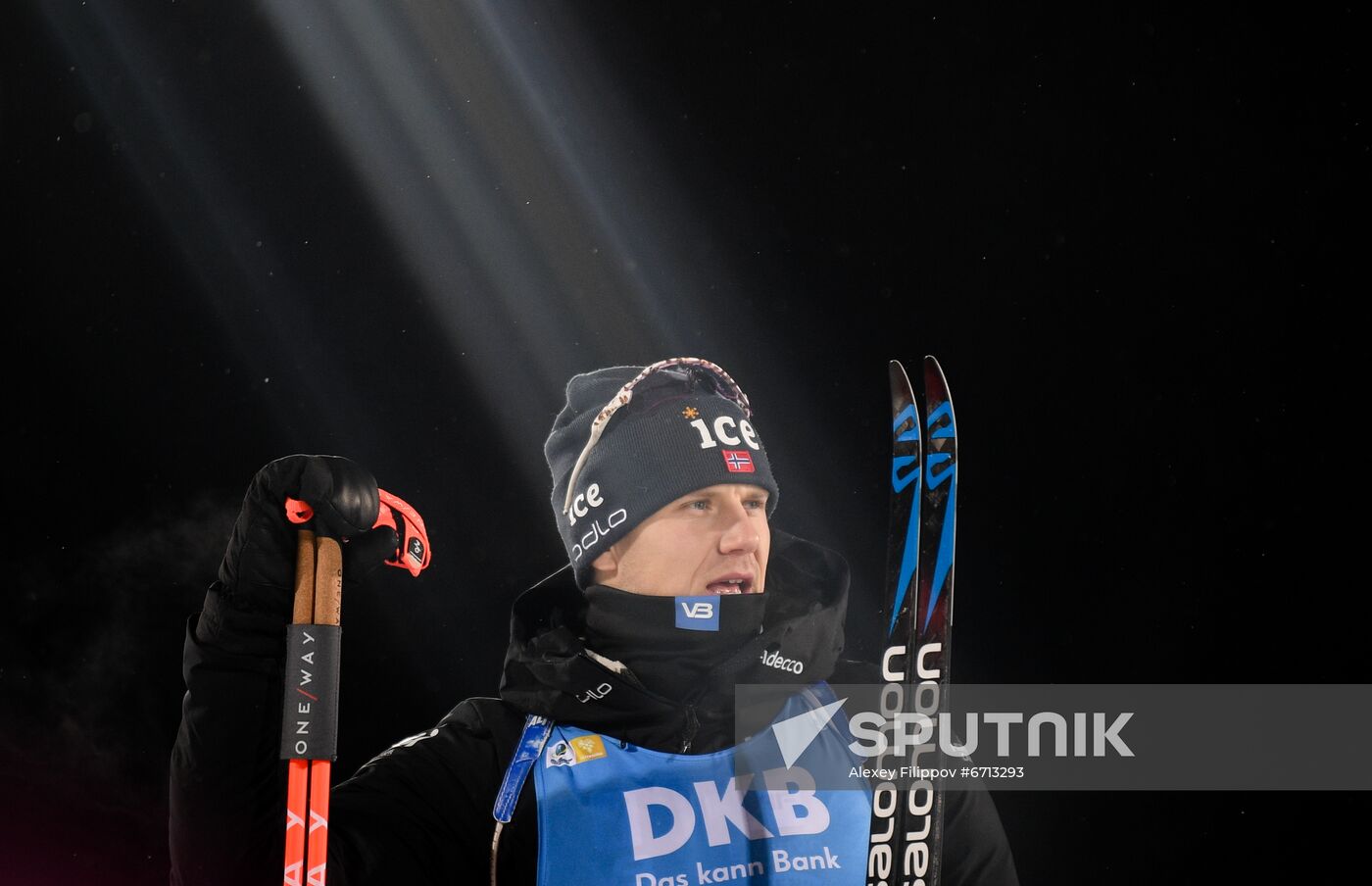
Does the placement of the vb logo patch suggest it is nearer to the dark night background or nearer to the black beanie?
the black beanie

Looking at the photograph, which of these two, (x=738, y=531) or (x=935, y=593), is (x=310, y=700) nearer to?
(x=738, y=531)

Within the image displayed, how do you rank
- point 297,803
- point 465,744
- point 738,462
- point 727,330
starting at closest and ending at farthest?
point 297,803
point 465,744
point 738,462
point 727,330

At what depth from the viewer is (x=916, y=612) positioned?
6.25 ft

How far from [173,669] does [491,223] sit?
5.49ft

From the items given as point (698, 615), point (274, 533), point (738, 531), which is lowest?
point (698, 615)

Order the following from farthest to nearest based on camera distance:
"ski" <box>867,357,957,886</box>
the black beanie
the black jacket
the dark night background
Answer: the dark night background < the black beanie < "ski" <box>867,357,957,886</box> < the black jacket

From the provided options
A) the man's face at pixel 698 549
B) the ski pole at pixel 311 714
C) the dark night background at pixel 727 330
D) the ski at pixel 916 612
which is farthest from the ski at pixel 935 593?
the dark night background at pixel 727 330

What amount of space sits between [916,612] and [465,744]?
2.33 feet

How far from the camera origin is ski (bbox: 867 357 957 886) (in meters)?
1.74

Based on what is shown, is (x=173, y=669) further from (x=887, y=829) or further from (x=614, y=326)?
(x=887, y=829)

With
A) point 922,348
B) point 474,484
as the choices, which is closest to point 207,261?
point 474,484

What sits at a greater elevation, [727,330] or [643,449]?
[727,330]

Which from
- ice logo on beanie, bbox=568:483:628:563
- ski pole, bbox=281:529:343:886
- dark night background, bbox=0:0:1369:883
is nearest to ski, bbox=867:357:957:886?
ice logo on beanie, bbox=568:483:628:563

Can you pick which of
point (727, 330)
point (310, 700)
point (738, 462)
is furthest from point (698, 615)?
point (727, 330)
